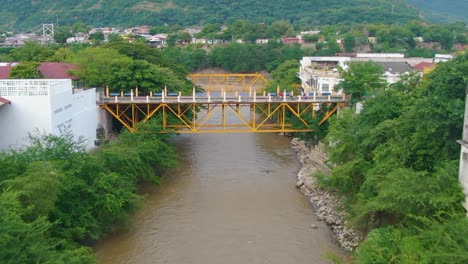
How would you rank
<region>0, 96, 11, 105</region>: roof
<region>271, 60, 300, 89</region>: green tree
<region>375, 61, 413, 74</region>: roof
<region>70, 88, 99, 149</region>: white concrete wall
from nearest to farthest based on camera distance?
1. <region>0, 96, 11, 105</region>: roof
2. <region>70, 88, 99, 149</region>: white concrete wall
3. <region>375, 61, 413, 74</region>: roof
4. <region>271, 60, 300, 89</region>: green tree

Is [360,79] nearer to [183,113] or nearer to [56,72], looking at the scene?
[183,113]

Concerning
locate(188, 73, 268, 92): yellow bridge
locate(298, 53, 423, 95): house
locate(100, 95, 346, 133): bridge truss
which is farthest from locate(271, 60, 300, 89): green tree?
locate(100, 95, 346, 133): bridge truss

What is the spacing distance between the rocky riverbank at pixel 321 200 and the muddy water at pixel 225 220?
0.37 m

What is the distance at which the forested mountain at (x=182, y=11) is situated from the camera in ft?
433

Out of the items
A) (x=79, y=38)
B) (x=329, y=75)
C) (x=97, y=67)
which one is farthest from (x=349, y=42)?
(x=97, y=67)

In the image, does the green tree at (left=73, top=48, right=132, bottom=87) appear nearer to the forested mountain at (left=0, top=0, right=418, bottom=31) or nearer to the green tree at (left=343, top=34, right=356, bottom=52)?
the green tree at (left=343, top=34, right=356, bottom=52)

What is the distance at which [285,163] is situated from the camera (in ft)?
98.9

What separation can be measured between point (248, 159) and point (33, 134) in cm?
1309

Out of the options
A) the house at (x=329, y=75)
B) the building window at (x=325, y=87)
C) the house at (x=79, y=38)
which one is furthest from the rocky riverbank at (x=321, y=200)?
the house at (x=79, y=38)

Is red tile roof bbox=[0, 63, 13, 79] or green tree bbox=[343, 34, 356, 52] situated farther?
green tree bbox=[343, 34, 356, 52]

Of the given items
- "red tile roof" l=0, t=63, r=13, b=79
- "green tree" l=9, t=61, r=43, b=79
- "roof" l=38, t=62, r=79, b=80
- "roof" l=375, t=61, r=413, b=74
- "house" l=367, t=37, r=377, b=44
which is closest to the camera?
"green tree" l=9, t=61, r=43, b=79

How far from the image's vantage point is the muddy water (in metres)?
18.1

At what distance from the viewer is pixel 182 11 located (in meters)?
139

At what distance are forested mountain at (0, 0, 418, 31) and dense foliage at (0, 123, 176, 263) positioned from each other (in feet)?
372
